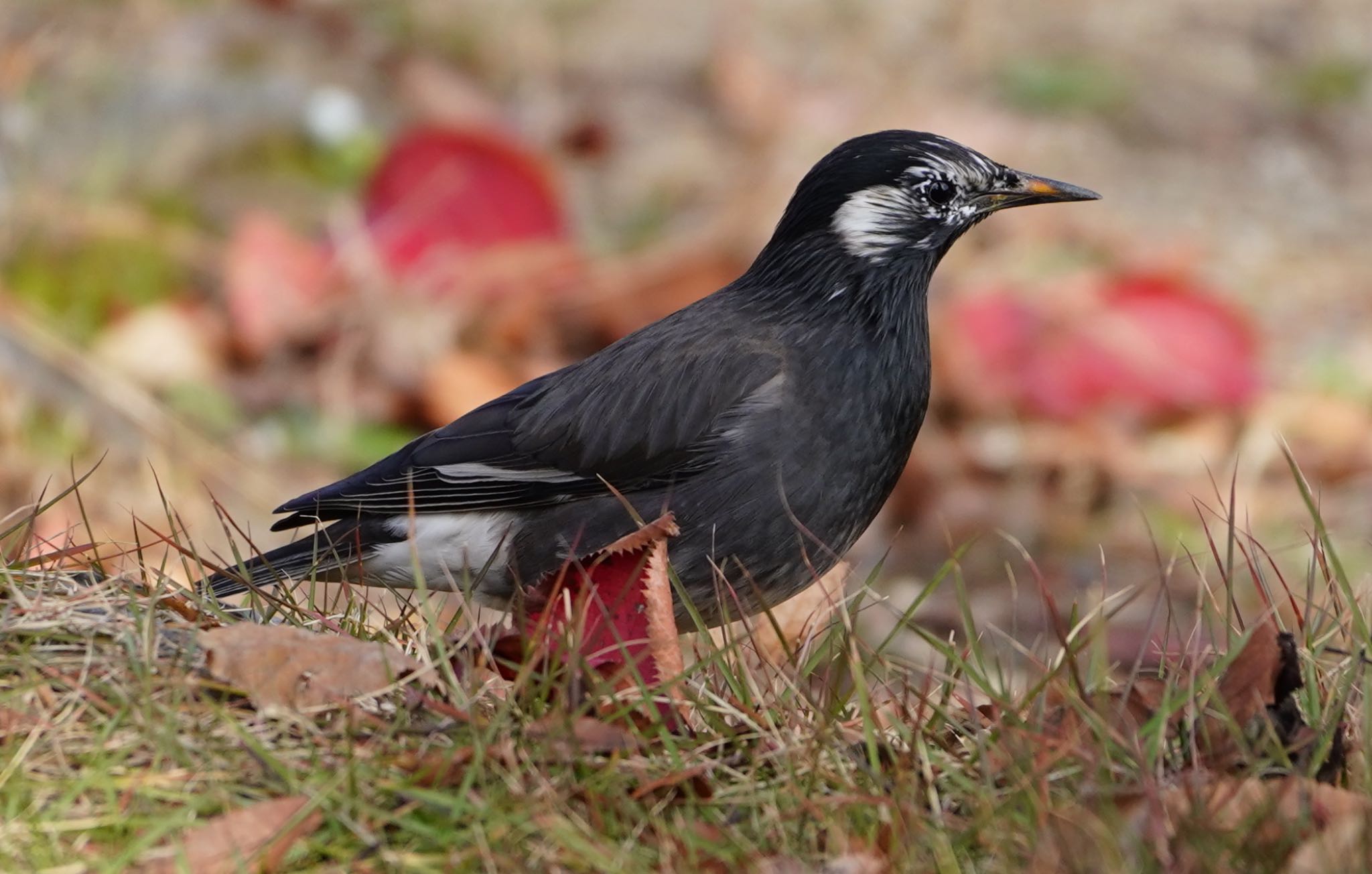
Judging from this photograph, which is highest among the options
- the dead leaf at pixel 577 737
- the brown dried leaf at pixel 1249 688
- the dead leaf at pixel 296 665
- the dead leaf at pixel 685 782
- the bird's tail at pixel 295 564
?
the bird's tail at pixel 295 564

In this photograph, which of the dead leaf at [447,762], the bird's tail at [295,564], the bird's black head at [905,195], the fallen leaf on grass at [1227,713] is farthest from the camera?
the bird's black head at [905,195]

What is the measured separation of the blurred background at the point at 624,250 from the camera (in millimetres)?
5758

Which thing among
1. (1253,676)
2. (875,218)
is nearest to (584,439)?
(875,218)

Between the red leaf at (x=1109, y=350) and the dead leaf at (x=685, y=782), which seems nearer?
the dead leaf at (x=685, y=782)

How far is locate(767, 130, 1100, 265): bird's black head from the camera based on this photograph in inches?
142

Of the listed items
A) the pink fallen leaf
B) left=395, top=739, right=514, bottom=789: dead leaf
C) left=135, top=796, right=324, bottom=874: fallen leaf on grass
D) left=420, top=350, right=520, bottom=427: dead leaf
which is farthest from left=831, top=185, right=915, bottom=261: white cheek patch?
the pink fallen leaf

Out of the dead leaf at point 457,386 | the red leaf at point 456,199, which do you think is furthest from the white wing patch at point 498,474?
the red leaf at point 456,199

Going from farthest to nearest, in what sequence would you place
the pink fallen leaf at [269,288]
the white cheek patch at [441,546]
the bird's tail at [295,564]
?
1. the pink fallen leaf at [269,288]
2. the white cheek patch at [441,546]
3. the bird's tail at [295,564]

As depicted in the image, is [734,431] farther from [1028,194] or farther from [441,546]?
[1028,194]

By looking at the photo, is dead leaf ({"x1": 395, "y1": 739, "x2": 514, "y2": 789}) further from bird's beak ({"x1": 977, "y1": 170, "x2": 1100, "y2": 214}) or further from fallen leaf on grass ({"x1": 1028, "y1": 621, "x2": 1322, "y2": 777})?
bird's beak ({"x1": 977, "y1": 170, "x2": 1100, "y2": 214})

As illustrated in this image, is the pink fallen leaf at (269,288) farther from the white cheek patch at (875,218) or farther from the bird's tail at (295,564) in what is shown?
the white cheek patch at (875,218)

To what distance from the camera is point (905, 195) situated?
3.62 metres

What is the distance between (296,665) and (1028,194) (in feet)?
6.69

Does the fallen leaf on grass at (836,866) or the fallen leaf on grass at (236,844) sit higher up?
Answer: the fallen leaf on grass at (236,844)
